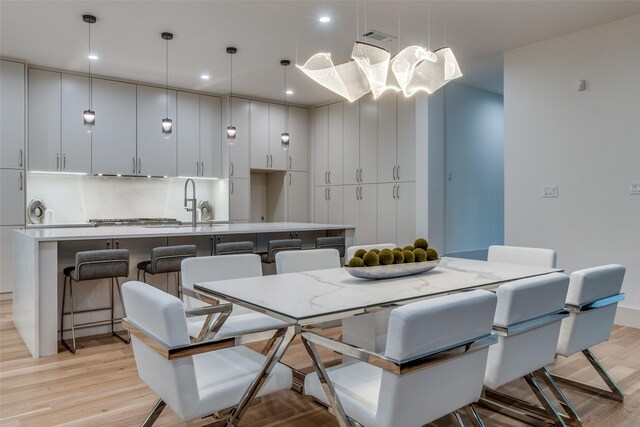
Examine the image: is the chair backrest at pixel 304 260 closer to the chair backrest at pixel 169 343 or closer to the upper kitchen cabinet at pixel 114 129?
the chair backrest at pixel 169 343

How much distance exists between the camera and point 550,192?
459 centimetres

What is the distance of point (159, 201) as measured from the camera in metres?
6.55

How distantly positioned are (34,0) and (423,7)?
3.25 meters

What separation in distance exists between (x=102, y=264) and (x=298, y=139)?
468 centimetres

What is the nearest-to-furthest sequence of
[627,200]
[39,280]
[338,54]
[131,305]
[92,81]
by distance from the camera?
[131,305], [39,280], [627,200], [338,54], [92,81]

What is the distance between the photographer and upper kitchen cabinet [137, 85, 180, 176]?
6.05 meters

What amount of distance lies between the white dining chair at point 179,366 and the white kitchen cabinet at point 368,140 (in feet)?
16.3

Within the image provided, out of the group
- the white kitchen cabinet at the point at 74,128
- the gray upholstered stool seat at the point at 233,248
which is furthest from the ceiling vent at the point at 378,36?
the white kitchen cabinet at the point at 74,128

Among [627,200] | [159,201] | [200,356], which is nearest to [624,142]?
[627,200]

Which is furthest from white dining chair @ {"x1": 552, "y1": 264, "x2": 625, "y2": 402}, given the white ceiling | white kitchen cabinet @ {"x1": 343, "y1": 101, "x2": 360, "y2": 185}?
white kitchen cabinet @ {"x1": 343, "y1": 101, "x2": 360, "y2": 185}

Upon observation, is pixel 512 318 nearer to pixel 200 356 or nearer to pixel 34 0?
pixel 200 356

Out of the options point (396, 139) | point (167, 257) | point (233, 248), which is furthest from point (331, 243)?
point (396, 139)

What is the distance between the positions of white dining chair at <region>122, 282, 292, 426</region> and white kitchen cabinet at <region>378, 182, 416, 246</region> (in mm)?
4417

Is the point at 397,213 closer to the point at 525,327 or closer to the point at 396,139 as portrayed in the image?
the point at 396,139
